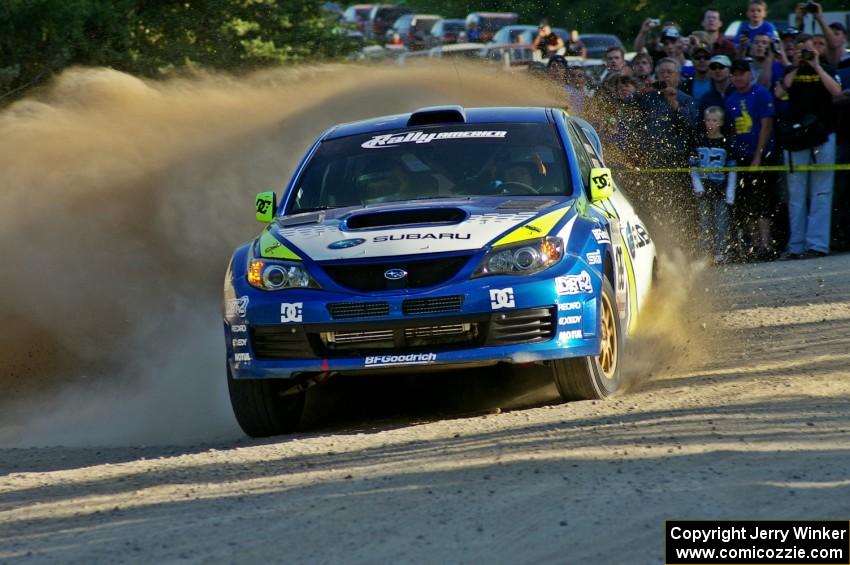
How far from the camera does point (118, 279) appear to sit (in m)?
12.8

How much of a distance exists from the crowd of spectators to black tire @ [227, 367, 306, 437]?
7.54m

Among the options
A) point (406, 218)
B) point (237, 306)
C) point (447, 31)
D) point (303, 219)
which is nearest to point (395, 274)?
point (406, 218)

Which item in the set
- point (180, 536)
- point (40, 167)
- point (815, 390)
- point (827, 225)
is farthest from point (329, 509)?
point (827, 225)

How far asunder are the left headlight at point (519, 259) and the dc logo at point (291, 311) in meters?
0.92

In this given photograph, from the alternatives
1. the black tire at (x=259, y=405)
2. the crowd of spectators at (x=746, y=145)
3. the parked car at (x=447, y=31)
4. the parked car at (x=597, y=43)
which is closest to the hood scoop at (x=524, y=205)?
the black tire at (x=259, y=405)

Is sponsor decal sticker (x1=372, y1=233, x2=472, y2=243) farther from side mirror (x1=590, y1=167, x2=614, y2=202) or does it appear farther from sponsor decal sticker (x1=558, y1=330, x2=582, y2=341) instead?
side mirror (x1=590, y1=167, x2=614, y2=202)

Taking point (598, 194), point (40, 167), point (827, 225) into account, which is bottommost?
point (827, 225)

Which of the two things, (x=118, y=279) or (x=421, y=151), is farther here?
(x=118, y=279)

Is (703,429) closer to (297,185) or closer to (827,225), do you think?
(297,185)

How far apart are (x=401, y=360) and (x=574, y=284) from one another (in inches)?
38.6

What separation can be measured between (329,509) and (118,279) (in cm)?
748

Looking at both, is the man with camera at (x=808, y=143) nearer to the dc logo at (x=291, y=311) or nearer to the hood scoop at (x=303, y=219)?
the hood scoop at (x=303, y=219)

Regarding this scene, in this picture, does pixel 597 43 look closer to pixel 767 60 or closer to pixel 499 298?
pixel 767 60

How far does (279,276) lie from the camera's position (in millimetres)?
7672
